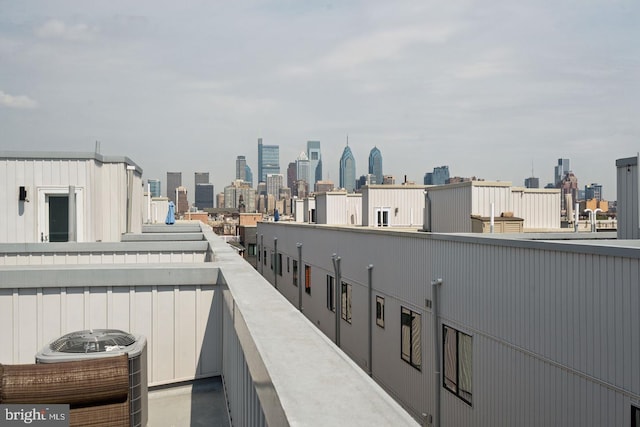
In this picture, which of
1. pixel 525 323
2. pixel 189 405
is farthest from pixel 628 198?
pixel 189 405

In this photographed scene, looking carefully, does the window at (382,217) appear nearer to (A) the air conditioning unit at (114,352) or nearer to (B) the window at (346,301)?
(B) the window at (346,301)

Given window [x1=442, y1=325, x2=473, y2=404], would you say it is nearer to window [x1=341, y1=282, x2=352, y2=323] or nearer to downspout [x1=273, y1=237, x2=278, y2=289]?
window [x1=341, y1=282, x2=352, y2=323]

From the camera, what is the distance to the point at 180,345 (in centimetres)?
557

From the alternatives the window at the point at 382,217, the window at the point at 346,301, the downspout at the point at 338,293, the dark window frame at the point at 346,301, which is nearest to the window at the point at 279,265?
the window at the point at 382,217

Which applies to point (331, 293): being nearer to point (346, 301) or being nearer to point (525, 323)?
point (346, 301)

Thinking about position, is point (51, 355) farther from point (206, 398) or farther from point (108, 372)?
point (206, 398)

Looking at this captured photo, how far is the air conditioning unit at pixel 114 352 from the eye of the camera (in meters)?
3.96

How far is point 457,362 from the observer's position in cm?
1008

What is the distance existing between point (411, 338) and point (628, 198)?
535 centimetres

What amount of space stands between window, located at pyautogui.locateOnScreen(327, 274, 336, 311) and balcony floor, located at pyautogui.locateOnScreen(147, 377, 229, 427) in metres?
12.9

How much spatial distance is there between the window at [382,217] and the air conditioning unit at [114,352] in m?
20.7

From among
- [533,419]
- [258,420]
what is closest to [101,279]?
[258,420]

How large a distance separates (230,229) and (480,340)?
6345 cm

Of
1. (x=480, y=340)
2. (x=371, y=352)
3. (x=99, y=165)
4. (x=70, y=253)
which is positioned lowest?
(x=371, y=352)
